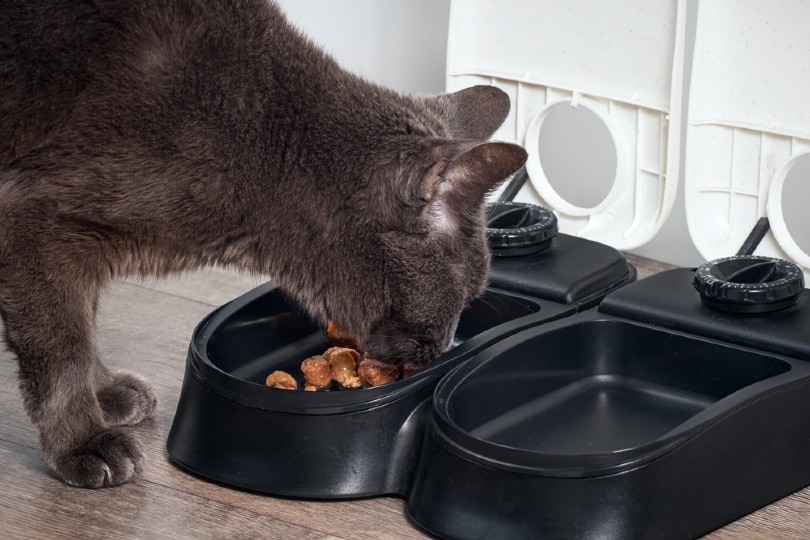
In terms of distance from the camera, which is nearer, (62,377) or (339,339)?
(62,377)

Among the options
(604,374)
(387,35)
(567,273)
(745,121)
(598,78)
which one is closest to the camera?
(604,374)

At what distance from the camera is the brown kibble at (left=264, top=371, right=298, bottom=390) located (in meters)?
1.82

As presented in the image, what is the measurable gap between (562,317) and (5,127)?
0.90 meters

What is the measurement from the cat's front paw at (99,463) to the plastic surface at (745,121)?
3.86ft

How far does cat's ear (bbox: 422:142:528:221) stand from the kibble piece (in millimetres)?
353

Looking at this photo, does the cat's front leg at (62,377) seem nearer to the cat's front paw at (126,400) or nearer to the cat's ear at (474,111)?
the cat's front paw at (126,400)

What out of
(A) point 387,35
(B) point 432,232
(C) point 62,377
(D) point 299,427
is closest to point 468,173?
(B) point 432,232

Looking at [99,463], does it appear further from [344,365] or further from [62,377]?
[344,365]

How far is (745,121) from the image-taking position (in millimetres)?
2234

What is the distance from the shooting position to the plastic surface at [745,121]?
2.16 m

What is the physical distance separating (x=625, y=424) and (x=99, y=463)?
0.77 m

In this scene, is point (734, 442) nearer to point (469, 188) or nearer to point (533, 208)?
point (469, 188)

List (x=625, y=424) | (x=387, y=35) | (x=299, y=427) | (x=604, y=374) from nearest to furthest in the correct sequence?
1. (x=299, y=427)
2. (x=625, y=424)
3. (x=604, y=374)
4. (x=387, y=35)

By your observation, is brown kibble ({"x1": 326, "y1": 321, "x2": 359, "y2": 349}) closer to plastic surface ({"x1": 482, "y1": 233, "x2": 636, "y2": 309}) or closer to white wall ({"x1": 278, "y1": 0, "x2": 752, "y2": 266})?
plastic surface ({"x1": 482, "y1": 233, "x2": 636, "y2": 309})
